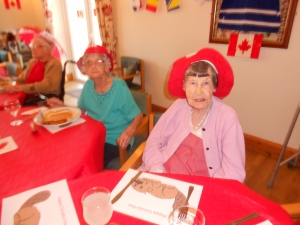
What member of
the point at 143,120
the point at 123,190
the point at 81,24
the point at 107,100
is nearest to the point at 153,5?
the point at 107,100

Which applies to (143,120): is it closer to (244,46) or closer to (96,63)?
(96,63)

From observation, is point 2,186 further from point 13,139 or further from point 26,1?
point 26,1

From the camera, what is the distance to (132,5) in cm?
340

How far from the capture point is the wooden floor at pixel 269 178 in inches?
76.7

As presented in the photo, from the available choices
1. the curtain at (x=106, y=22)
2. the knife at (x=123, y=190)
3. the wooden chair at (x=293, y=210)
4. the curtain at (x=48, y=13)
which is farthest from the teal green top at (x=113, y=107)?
the curtain at (x=48, y=13)

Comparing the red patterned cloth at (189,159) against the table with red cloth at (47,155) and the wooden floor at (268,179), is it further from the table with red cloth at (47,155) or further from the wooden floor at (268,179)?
the wooden floor at (268,179)

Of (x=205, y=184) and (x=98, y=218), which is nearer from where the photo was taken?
(x=98, y=218)

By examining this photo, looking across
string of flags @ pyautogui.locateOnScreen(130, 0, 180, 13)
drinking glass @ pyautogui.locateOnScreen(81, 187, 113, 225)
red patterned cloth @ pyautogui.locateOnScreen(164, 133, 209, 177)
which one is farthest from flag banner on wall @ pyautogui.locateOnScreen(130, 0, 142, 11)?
drinking glass @ pyautogui.locateOnScreen(81, 187, 113, 225)

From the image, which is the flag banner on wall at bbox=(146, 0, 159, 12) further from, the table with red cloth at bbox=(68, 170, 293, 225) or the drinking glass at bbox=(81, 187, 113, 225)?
the drinking glass at bbox=(81, 187, 113, 225)

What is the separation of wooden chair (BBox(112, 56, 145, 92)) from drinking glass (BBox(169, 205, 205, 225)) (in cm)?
280

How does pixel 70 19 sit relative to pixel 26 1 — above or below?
below

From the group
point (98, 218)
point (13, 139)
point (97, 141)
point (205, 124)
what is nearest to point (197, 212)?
point (98, 218)

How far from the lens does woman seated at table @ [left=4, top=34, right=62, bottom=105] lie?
7.93 ft

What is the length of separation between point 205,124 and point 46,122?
0.99 m
